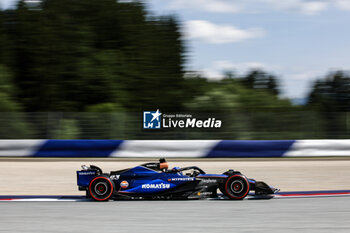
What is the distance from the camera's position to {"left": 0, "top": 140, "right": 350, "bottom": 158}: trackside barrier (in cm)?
1681

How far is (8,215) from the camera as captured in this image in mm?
7383

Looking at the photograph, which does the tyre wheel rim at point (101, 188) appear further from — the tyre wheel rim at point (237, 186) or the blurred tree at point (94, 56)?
the blurred tree at point (94, 56)

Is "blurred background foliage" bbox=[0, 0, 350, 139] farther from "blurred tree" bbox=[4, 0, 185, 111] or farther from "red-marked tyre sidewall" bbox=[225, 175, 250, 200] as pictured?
"red-marked tyre sidewall" bbox=[225, 175, 250, 200]

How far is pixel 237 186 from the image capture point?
8672mm

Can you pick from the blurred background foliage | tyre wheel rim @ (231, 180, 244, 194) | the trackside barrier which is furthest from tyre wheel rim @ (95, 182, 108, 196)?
the blurred background foliage

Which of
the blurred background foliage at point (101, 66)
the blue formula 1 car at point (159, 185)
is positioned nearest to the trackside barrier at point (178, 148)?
the blurred background foliage at point (101, 66)

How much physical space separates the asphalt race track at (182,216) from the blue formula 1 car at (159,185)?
20 centimetres

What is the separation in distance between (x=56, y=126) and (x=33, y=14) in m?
13.5

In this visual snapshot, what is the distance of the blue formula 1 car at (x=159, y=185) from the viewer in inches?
340

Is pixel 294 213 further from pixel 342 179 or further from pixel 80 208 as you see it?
pixel 342 179

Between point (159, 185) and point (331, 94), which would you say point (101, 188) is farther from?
point (331, 94)

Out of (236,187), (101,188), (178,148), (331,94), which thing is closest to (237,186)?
(236,187)

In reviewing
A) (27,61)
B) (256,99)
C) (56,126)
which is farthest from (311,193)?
(27,61)

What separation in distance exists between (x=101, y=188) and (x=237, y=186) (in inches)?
97.5
